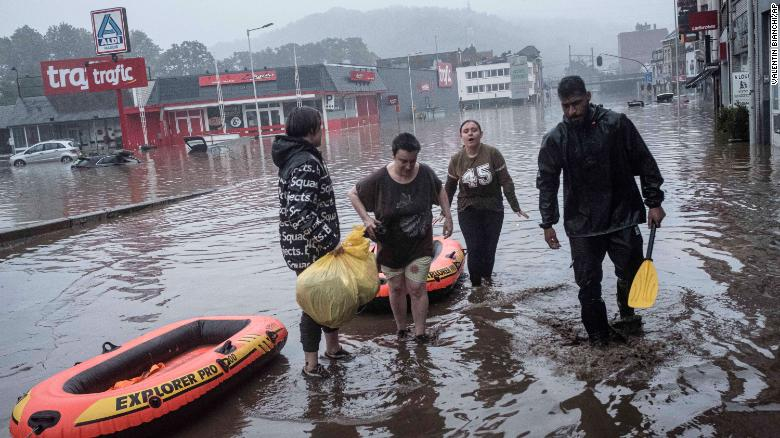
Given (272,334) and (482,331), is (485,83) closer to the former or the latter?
(482,331)

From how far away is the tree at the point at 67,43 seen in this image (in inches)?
5027

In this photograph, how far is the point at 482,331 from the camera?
19.5ft

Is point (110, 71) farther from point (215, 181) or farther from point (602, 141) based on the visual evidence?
point (602, 141)

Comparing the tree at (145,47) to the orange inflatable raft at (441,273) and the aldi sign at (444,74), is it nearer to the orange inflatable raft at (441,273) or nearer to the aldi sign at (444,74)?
the aldi sign at (444,74)

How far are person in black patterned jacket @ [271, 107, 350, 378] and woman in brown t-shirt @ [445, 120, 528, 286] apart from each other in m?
2.05

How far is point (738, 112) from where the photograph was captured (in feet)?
66.7

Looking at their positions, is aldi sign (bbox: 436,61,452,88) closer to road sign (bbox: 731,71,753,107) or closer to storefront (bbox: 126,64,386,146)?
storefront (bbox: 126,64,386,146)

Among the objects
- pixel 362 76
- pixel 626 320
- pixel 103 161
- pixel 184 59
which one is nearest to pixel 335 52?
pixel 184 59

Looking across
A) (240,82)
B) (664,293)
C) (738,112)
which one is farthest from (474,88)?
(664,293)

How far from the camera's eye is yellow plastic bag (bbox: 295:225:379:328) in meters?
4.88

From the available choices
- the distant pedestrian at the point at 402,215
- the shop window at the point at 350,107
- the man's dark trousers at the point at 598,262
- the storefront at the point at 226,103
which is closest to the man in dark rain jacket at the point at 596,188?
the man's dark trousers at the point at 598,262

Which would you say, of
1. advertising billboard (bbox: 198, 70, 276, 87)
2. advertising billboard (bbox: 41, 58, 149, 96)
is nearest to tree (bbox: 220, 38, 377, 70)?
advertising billboard (bbox: 198, 70, 276, 87)

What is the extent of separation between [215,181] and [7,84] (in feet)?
261

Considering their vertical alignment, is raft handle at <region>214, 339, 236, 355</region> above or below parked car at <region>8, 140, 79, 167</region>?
below
